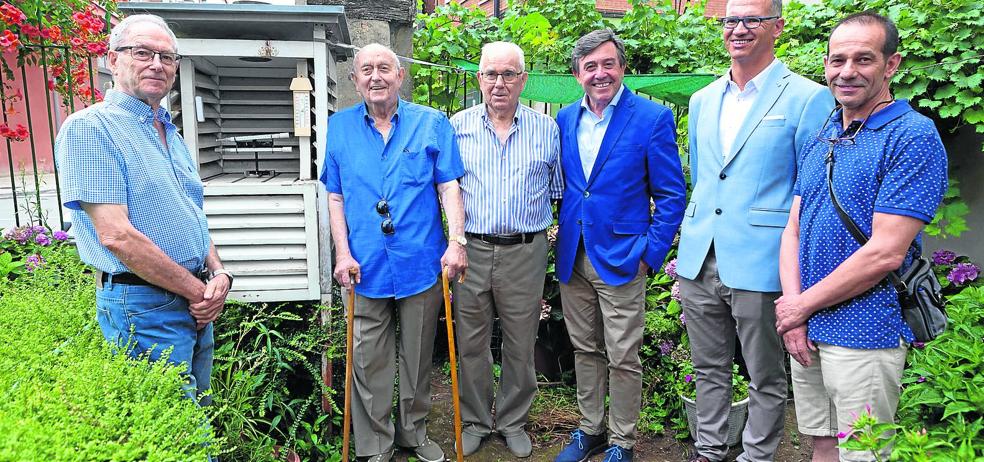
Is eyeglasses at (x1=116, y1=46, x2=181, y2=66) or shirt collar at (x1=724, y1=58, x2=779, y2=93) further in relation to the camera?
shirt collar at (x1=724, y1=58, x2=779, y2=93)

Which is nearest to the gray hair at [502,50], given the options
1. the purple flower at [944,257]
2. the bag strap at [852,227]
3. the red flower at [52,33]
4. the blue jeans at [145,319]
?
the bag strap at [852,227]

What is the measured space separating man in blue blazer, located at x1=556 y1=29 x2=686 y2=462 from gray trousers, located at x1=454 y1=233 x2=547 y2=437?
8.7 inches

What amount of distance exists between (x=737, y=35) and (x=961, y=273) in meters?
2.69

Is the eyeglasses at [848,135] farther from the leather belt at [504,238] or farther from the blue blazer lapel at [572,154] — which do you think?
the leather belt at [504,238]

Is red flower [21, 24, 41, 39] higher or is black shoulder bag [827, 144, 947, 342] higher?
red flower [21, 24, 41, 39]

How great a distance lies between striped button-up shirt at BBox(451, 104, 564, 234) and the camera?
119 inches

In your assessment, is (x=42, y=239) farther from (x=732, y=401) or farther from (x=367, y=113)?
(x=732, y=401)

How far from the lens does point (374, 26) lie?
432cm

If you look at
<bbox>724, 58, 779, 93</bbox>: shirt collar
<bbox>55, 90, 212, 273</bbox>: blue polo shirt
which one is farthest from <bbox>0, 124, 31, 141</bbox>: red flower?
<bbox>724, 58, 779, 93</bbox>: shirt collar

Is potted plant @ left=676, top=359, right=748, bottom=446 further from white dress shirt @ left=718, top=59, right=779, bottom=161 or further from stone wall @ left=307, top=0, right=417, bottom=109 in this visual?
stone wall @ left=307, top=0, right=417, bottom=109

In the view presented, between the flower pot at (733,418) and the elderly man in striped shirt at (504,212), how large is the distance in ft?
3.08

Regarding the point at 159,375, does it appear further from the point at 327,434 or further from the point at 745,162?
the point at 745,162

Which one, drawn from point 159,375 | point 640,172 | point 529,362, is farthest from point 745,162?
point 159,375

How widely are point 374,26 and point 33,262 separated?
8.55ft
